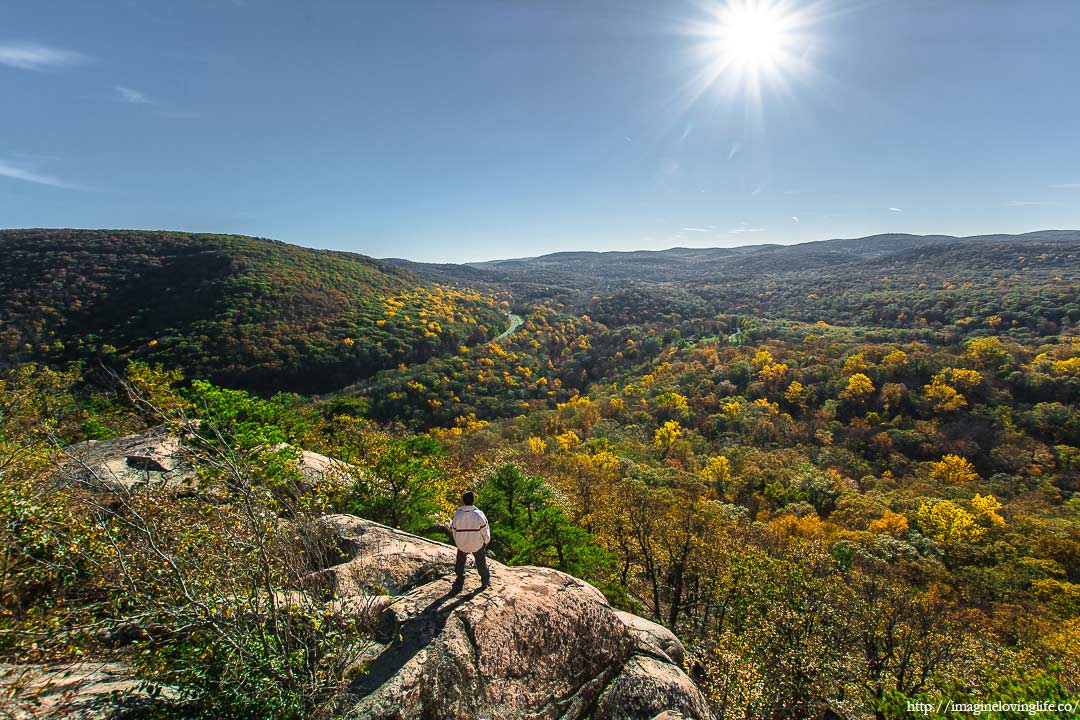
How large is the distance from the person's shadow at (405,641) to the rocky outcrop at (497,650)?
2cm

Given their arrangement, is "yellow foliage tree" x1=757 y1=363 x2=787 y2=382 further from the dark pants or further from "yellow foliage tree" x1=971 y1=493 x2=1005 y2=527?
the dark pants

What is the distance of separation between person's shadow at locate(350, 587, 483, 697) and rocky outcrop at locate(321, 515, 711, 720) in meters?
0.02

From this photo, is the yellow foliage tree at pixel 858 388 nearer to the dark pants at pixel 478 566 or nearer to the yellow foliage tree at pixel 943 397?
the yellow foliage tree at pixel 943 397

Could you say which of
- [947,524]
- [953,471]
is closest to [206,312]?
[947,524]

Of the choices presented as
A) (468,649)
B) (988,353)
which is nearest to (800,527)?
(468,649)

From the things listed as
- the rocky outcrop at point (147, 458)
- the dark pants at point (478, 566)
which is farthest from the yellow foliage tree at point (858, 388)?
the dark pants at point (478, 566)

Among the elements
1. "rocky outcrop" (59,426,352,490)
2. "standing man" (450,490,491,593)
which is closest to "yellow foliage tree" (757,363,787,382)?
"rocky outcrop" (59,426,352,490)

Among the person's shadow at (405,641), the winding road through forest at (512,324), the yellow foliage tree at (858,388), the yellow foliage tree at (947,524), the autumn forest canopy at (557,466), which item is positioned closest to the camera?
the autumn forest canopy at (557,466)

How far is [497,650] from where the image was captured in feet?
27.0

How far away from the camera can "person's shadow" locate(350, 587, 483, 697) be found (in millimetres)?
7242

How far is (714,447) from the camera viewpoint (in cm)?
7150

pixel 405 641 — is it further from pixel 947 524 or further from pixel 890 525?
pixel 947 524

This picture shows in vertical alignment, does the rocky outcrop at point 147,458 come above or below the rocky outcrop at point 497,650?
above

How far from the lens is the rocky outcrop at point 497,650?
7.35 metres
